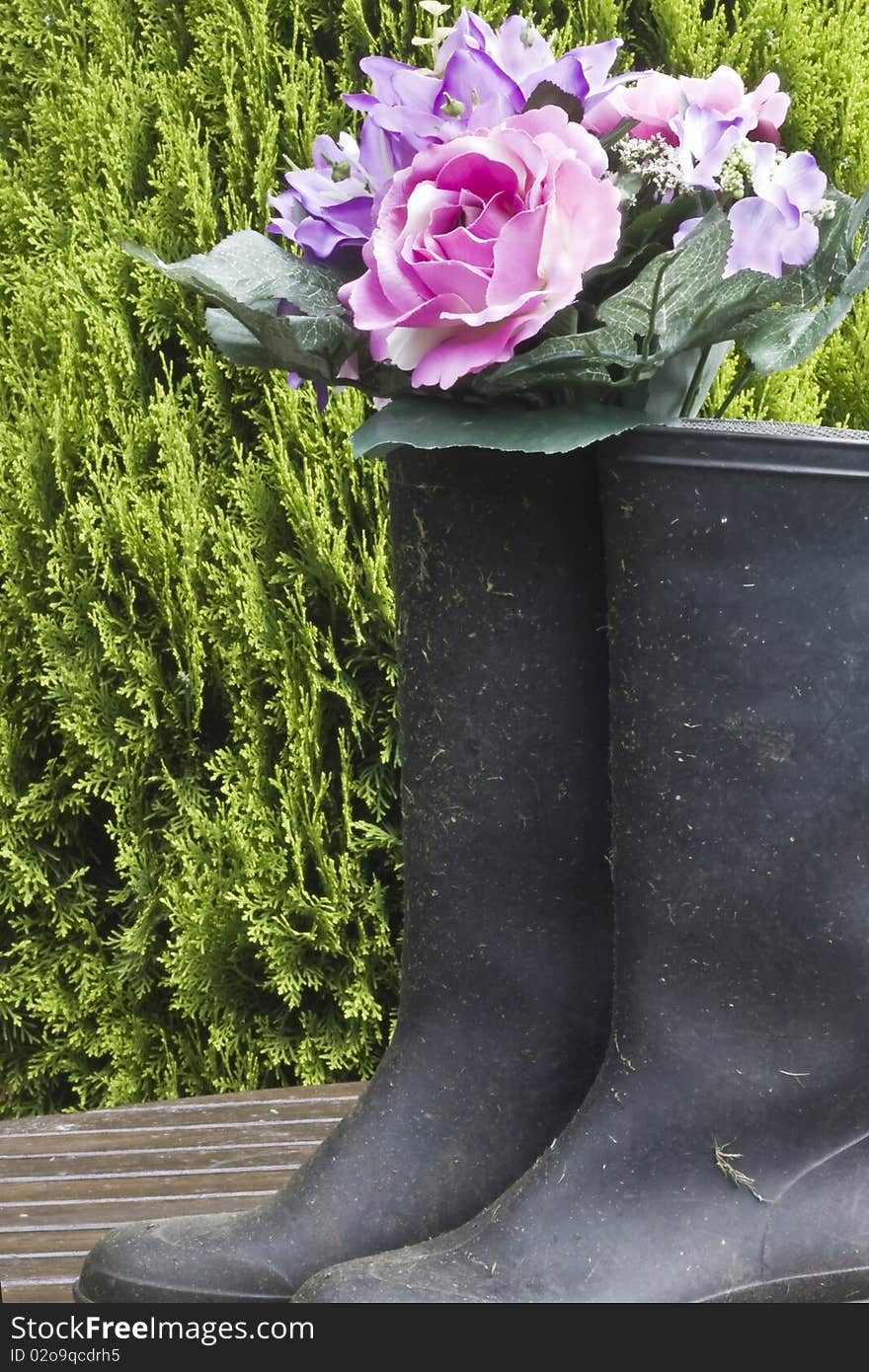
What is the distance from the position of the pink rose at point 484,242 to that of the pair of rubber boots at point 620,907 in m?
0.09

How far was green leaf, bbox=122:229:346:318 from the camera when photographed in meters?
0.81

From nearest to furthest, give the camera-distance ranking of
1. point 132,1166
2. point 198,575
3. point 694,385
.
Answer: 1. point 694,385
2. point 132,1166
3. point 198,575

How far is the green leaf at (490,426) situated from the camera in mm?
746

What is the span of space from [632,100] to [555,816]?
0.40 m

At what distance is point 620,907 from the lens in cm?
83

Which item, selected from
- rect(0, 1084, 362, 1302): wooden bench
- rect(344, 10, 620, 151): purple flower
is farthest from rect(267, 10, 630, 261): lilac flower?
rect(0, 1084, 362, 1302): wooden bench

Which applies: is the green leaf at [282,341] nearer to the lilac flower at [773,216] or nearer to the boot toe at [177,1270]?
the lilac flower at [773,216]

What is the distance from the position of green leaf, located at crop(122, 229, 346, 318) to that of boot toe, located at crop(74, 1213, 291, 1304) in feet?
1.75

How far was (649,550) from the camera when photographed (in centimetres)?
79

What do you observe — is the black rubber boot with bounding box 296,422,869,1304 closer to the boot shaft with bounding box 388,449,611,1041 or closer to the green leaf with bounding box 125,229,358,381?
the boot shaft with bounding box 388,449,611,1041

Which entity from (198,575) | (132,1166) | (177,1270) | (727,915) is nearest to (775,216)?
(727,915)

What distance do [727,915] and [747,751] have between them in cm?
9

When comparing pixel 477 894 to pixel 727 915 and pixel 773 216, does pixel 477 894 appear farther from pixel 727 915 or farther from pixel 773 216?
pixel 773 216

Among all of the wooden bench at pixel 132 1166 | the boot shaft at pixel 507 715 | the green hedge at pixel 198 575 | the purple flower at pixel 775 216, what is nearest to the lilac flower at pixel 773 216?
the purple flower at pixel 775 216
